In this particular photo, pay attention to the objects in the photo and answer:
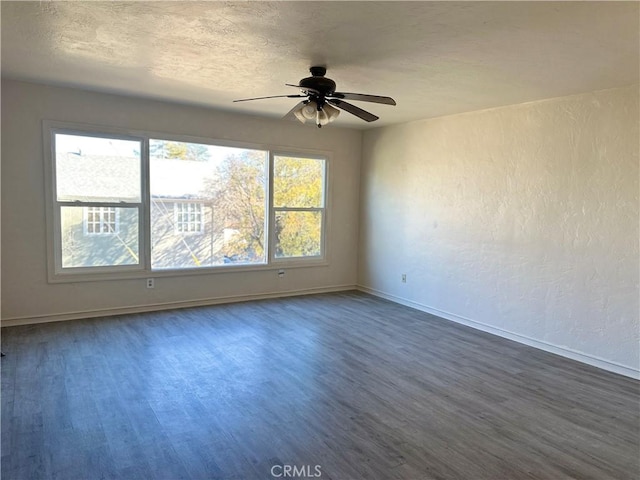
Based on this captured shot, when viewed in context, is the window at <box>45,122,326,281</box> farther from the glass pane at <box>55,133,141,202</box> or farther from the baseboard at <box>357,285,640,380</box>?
the baseboard at <box>357,285,640,380</box>

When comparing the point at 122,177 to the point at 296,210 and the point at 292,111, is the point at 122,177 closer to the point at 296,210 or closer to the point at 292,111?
the point at 296,210

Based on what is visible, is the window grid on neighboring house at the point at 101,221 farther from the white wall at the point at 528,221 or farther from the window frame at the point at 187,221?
the white wall at the point at 528,221

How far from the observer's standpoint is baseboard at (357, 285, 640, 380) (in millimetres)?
3545

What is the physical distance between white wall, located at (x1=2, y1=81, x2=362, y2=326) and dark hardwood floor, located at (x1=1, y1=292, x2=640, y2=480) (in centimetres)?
36

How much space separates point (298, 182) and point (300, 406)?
3.81 m

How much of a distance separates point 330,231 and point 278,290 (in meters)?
1.21

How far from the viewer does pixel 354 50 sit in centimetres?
291

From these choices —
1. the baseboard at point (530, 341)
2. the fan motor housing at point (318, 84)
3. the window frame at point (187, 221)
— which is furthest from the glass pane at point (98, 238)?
the baseboard at point (530, 341)

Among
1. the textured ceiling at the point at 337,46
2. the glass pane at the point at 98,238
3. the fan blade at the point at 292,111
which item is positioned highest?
the textured ceiling at the point at 337,46

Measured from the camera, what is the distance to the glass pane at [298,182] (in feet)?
19.3

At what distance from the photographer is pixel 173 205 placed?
5113 mm

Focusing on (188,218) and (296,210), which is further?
(296,210)

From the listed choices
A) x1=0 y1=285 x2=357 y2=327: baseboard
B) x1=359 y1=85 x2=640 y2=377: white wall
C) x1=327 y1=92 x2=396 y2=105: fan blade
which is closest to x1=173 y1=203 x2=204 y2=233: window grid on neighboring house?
x1=0 y1=285 x2=357 y2=327: baseboard

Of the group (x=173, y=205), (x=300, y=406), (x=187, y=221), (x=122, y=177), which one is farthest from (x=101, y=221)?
(x=300, y=406)
